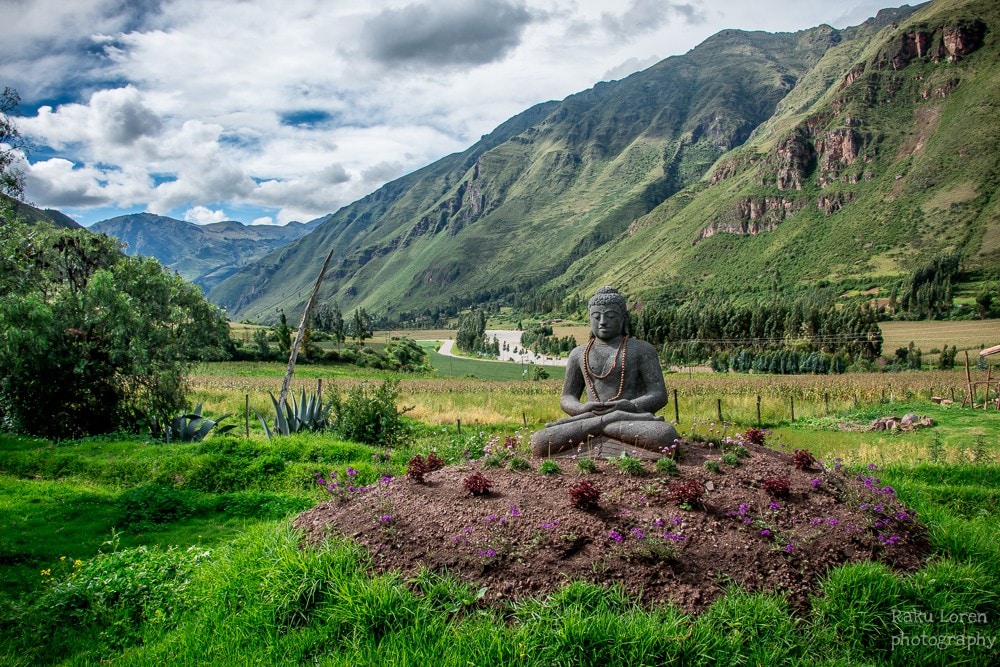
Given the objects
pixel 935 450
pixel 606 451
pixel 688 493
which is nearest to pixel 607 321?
pixel 606 451

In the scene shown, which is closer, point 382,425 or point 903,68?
point 382,425

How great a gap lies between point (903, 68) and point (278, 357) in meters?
191

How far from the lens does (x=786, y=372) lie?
5866cm

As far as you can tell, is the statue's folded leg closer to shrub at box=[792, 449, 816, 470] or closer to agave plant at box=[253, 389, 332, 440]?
shrub at box=[792, 449, 816, 470]

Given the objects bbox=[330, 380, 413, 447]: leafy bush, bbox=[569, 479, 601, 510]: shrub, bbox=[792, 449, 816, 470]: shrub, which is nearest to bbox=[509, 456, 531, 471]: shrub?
bbox=[569, 479, 601, 510]: shrub

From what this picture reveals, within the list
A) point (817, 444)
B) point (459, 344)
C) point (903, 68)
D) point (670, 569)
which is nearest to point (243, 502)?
point (670, 569)

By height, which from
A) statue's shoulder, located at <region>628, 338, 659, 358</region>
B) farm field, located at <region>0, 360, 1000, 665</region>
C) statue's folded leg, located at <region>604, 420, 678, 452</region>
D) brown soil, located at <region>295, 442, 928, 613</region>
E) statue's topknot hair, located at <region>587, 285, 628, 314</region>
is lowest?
farm field, located at <region>0, 360, 1000, 665</region>

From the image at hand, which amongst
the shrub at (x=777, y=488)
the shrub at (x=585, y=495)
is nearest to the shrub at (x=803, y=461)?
the shrub at (x=777, y=488)

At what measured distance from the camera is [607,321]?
9938 mm

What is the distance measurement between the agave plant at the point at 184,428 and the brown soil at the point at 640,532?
9500 millimetres

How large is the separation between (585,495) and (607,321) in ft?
13.4

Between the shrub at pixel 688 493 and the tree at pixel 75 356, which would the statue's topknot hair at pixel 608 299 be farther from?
the tree at pixel 75 356

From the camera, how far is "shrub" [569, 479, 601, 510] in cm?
661

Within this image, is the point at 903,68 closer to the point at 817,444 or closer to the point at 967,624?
the point at 817,444
